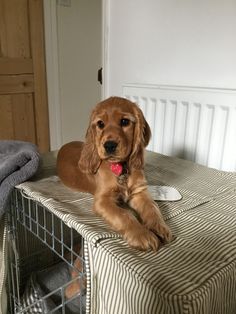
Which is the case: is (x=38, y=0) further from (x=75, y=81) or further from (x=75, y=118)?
(x=75, y=118)

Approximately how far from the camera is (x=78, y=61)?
2.70 m

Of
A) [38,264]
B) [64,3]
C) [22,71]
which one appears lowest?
[38,264]

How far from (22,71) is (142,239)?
6.45 feet

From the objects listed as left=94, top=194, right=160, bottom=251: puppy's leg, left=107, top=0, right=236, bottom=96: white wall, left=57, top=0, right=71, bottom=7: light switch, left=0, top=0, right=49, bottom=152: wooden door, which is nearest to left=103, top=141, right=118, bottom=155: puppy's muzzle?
left=94, top=194, right=160, bottom=251: puppy's leg

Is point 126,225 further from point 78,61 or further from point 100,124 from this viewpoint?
point 78,61

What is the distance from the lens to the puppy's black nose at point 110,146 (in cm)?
74

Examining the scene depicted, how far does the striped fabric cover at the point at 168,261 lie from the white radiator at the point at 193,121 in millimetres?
515

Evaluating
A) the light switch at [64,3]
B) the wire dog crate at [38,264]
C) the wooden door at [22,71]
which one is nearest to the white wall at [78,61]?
the light switch at [64,3]

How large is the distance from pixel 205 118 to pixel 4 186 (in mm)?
930

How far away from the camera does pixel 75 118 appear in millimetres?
2814

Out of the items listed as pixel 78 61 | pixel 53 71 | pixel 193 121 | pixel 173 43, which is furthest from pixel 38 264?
pixel 78 61

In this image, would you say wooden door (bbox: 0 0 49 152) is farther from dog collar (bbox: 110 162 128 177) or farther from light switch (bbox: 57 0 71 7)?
dog collar (bbox: 110 162 128 177)

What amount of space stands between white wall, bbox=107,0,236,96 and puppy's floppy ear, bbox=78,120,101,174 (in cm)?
82

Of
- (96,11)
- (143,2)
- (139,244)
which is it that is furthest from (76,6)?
(139,244)
